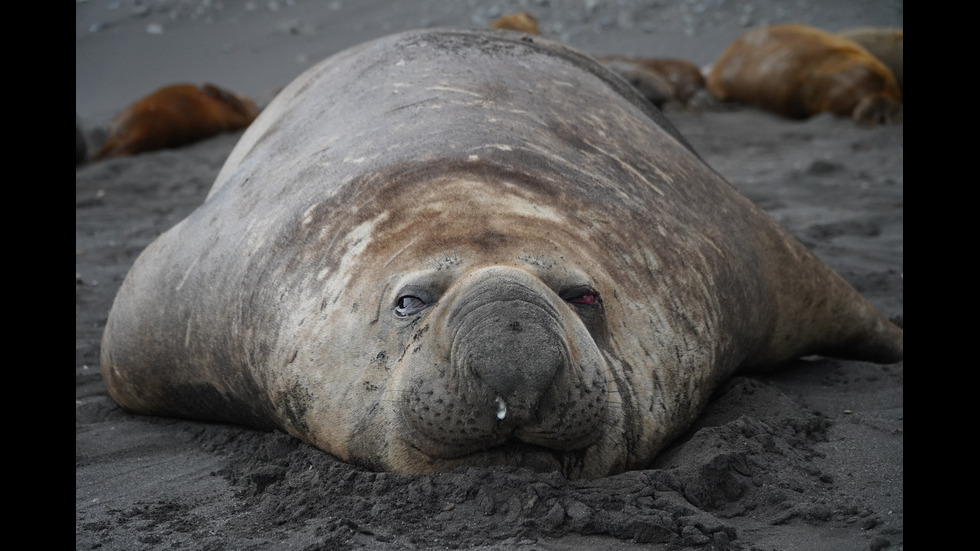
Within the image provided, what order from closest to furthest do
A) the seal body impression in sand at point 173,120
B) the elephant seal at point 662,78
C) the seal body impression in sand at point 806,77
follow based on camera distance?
the seal body impression in sand at point 173,120 < the seal body impression in sand at point 806,77 < the elephant seal at point 662,78

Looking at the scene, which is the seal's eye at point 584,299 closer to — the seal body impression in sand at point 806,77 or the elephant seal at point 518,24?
the seal body impression in sand at point 806,77

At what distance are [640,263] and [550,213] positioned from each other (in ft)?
1.00

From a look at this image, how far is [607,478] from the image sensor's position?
275cm

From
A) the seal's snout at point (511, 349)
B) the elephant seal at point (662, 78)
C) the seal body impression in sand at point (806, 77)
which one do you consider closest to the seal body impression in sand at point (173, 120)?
the elephant seal at point (662, 78)

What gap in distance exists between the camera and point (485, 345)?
8.32 feet

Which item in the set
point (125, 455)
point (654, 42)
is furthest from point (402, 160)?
point (654, 42)

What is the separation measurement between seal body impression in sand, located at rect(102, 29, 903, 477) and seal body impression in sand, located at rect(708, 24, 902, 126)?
6244 mm

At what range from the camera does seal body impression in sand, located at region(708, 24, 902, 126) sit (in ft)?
33.2

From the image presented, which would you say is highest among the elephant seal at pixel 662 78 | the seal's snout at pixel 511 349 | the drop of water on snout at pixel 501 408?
the elephant seal at pixel 662 78

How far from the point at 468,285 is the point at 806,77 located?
8.73m

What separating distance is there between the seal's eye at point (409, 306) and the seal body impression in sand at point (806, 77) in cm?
788

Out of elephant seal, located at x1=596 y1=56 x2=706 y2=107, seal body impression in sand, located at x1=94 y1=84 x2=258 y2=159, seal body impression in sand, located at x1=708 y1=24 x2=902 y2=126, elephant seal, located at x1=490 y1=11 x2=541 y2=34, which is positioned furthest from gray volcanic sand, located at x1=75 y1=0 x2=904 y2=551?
elephant seal, located at x1=490 y1=11 x2=541 y2=34

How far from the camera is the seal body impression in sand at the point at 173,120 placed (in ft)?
31.5

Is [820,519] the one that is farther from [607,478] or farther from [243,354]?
[243,354]
